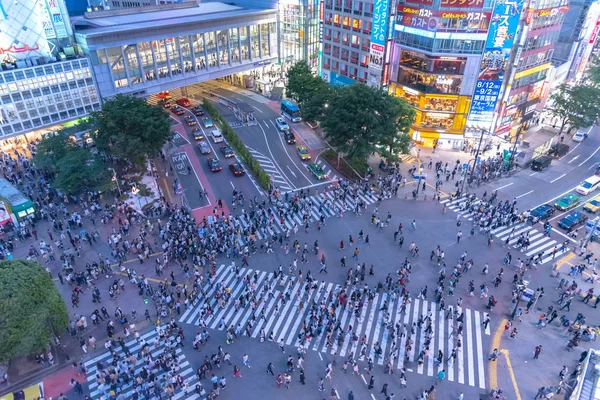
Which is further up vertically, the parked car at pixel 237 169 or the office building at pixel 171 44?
the office building at pixel 171 44

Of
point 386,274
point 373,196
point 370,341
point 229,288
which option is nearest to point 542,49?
point 373,196

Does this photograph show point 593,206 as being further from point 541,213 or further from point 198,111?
point 198,111

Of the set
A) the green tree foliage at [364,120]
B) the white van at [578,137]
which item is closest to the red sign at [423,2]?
the green tree foliage at [364,120]

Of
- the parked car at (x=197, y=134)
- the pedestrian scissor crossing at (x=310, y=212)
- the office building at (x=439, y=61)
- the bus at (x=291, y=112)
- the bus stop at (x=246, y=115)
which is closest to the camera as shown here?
the pedestrian scissor crossing at (x=310, y=212)

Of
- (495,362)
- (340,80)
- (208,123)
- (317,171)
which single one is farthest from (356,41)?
(495,362)

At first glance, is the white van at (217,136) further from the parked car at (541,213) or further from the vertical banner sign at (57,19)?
the parked car at (541,213)

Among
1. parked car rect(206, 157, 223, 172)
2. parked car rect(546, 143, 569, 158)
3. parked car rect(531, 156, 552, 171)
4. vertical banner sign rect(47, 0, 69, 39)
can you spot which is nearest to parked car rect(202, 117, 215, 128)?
parked car rect(206, 157, 223, 172)
